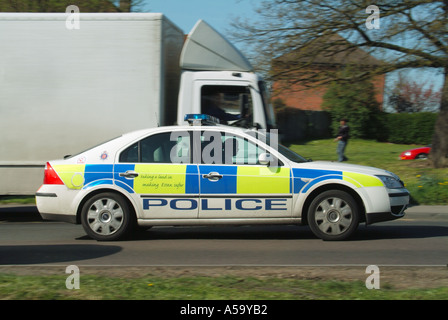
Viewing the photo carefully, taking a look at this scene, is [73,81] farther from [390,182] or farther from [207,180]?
[390,182]

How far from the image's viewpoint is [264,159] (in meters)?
7.52

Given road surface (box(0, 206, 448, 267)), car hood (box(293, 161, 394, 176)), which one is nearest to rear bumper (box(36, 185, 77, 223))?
road surface (box(0, 206, 448, 267))

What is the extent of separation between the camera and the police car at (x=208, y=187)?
24.6 feet

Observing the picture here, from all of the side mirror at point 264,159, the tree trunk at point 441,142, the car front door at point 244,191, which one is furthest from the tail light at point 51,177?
the tree trunk at point 441,142

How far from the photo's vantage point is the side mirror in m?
7.52

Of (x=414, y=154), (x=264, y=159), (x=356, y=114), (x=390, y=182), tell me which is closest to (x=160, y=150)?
(x=264, y=159)

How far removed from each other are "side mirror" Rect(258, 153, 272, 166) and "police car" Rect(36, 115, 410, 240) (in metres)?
0.01

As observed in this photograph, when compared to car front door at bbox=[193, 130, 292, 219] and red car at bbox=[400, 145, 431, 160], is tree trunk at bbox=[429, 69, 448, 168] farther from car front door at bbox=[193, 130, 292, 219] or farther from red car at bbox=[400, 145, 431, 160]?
car front door at bbox=[193, 130, 292, 219]

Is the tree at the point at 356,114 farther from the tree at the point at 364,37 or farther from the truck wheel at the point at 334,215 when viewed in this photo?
the truck wheel at the point at 334,215

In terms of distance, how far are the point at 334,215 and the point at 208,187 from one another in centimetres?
167

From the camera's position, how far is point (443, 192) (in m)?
12.5

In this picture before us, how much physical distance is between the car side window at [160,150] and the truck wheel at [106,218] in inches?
22.4

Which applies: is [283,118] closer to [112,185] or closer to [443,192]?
[443,192]
